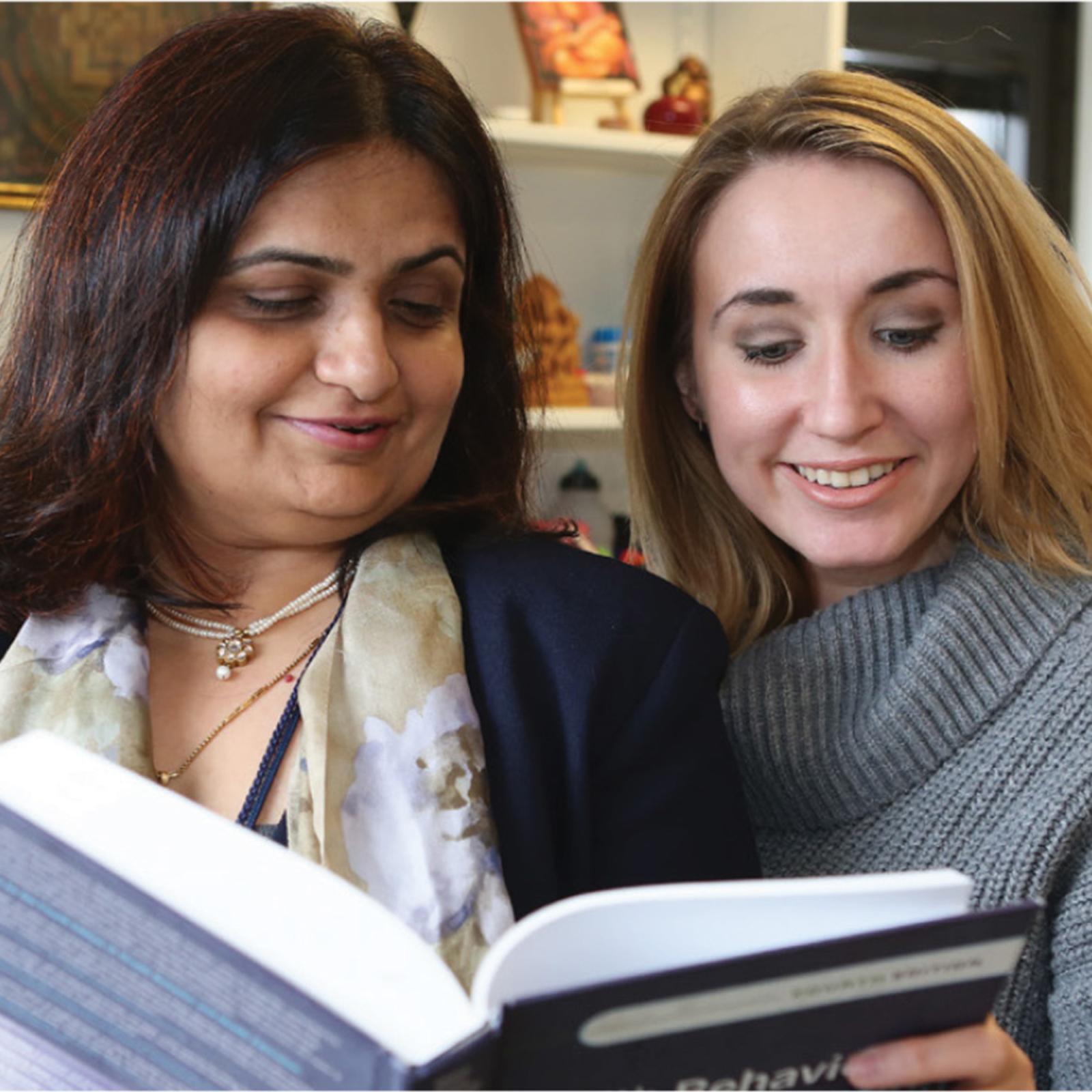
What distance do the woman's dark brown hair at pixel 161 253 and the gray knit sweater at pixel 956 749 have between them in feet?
1.08

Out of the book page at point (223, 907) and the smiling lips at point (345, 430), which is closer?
the book page at point (223, 907)

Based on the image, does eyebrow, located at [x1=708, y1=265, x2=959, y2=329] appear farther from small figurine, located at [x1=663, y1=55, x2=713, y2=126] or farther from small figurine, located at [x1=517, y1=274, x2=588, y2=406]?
small figurine, located at [x1=663, y1=55, x2=713, y2=126]

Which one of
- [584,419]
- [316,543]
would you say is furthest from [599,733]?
[584,419]

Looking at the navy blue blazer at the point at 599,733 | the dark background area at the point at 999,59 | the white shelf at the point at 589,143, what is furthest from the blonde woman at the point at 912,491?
the dark background area at the point at 999,59

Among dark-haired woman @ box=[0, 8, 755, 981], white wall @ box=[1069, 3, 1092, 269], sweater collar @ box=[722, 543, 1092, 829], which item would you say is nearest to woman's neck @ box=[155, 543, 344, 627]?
dark-haired woman @ box=[0, 8, 755, 981]

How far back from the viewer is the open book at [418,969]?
595 mm

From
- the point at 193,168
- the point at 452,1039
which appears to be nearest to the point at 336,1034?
the point at 452,1039

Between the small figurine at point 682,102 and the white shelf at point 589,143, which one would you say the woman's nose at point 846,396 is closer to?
the white shelf at point 589,143

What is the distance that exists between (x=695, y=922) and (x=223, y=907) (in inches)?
8.7

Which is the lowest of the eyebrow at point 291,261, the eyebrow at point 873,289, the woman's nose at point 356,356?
the eyebrow at point 873,289

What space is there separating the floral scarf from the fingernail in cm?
33

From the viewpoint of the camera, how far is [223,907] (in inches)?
25.7

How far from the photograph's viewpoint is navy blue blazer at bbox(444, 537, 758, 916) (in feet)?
3.37

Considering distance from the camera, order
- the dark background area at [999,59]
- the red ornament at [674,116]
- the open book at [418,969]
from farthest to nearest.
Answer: the dark background area at [999,59], the red ornament at [674,116], the open book at [418,969]
